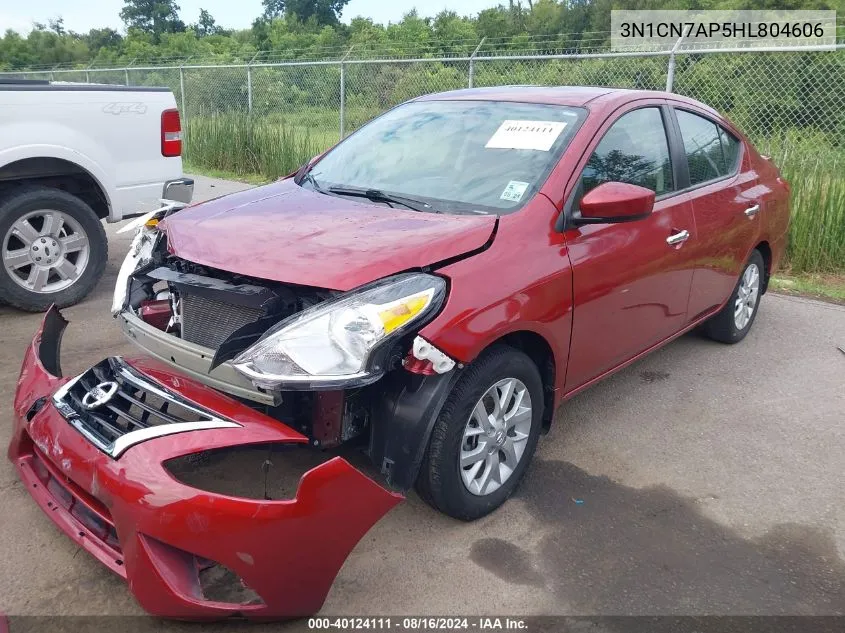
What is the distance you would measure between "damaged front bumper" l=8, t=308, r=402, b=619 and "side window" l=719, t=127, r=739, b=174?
3.41m

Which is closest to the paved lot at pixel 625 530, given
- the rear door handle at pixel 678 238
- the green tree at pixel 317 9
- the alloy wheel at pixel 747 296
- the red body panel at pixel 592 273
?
the red body panel at pixel 592 273

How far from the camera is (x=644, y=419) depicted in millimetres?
4070

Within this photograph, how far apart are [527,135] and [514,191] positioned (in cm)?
41

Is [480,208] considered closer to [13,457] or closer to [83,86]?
[13,457]

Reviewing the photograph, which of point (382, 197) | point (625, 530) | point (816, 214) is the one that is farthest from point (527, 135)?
point (816, 214)

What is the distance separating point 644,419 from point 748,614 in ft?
5.12

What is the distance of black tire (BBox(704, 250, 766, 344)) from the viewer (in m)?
4.93

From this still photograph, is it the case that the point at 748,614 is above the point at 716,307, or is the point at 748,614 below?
below

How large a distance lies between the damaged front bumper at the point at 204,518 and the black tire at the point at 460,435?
35 centimetres

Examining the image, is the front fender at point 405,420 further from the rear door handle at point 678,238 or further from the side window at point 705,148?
the side window at point 705,148

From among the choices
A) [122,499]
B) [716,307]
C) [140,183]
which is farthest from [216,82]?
[122,499]

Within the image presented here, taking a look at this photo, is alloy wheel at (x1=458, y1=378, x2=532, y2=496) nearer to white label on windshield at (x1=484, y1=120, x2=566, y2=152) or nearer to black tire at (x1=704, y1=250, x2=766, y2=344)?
white label on windshield at (x1=484, y1=120, x2=566, y2=152)

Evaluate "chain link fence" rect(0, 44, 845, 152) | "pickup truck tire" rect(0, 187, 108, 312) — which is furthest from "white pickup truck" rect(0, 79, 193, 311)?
"chain link fence" rect(0, 44, 845, 152)

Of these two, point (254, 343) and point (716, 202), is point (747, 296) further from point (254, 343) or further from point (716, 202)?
point (254, 343)
